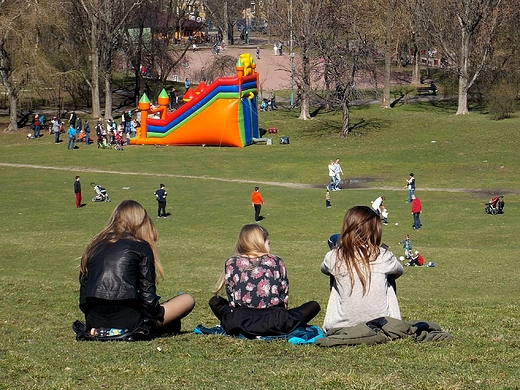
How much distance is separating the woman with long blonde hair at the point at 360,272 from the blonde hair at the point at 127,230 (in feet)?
5.39

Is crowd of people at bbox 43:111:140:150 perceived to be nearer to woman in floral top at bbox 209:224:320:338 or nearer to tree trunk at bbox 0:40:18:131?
tree trunk at bbox 0:40:18:131

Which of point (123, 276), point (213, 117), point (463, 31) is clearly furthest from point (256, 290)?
point (463, 31)

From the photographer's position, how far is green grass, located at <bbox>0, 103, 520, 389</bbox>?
21.8ft

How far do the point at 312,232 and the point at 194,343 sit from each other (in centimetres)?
1725

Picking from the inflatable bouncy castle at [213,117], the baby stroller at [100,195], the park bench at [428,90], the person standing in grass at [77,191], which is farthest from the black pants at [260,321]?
the park bench at [428,90]

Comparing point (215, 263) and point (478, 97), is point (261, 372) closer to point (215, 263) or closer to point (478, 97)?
point (215, 263)

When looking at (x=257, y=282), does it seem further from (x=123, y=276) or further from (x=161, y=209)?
(x=161, y=209)

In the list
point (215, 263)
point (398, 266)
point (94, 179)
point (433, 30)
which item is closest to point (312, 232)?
point (215, 263)

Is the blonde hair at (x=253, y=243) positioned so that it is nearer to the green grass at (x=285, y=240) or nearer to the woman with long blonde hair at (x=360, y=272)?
the woman with long blonde hair at (x=360, y=272)

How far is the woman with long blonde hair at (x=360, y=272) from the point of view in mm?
7621

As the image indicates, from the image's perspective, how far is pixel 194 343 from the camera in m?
7.83

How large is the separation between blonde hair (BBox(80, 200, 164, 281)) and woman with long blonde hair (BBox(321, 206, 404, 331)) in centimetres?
164

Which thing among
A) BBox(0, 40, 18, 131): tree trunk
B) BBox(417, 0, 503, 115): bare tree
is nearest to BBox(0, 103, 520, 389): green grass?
BBox(0, 40, 18, 131): tree trunk

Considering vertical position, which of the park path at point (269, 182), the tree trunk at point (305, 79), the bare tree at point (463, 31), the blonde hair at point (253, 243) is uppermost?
the bare tree at point (463, 31)
